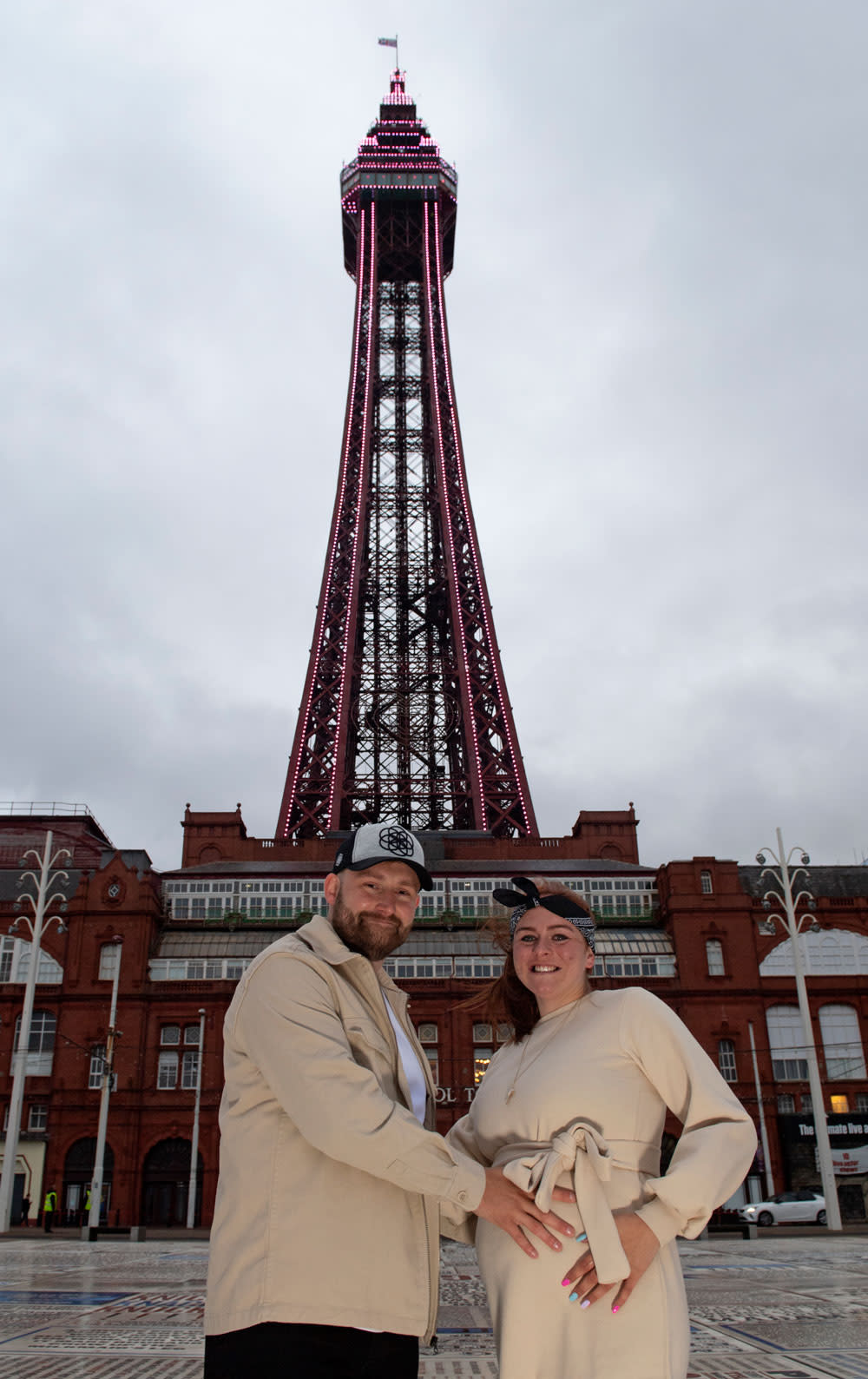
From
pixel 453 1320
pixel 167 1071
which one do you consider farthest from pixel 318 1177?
pixel 167 1071

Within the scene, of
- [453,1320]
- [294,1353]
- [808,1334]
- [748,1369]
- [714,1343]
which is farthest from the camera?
[453,1320]

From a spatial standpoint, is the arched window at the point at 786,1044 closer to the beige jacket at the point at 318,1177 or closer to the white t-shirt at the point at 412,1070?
the white t-shirt at the point at 412,1070

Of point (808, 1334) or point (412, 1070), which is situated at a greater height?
point (412, 1070)

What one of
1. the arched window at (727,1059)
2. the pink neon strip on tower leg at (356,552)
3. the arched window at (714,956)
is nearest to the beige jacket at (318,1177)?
the arched window at (727,1059)

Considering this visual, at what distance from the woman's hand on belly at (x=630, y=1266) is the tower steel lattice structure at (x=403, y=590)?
4953 centimetres

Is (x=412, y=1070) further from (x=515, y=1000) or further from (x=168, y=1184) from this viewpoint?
(x=168, y=1184)

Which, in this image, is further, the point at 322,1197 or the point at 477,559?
the point at 477,559

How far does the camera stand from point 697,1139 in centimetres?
335

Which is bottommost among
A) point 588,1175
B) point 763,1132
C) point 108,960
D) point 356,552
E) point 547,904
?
point 588,1175

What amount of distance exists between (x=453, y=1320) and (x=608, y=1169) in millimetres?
5431

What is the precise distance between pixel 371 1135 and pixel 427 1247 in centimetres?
55

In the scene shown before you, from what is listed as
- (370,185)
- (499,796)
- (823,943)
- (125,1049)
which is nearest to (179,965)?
(125,1049)

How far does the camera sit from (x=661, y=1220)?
3211 mm

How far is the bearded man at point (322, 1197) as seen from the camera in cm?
304
